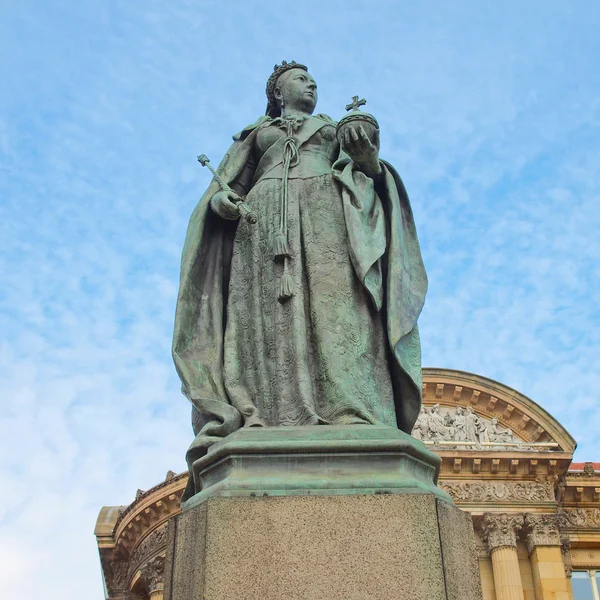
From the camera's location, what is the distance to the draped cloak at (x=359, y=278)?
4.52 meters

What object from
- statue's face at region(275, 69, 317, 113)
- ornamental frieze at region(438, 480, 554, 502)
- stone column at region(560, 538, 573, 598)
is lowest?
statue's face at region(275, 69, 317, 113)

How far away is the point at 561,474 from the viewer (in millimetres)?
30938

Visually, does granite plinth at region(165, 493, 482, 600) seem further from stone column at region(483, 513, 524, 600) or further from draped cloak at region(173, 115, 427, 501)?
stone column at region(483, 513, 524, 600)

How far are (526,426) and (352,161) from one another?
3011 cm

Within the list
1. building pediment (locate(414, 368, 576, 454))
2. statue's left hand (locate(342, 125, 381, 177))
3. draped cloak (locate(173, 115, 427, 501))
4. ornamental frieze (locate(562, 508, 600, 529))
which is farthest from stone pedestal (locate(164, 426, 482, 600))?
ornamental frieze (locate(562, 508, 600, 529))

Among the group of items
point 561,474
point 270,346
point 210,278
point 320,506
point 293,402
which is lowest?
point 320,506

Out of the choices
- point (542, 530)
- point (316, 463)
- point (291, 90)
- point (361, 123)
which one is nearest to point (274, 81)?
point (291, 90)

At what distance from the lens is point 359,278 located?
464 cm

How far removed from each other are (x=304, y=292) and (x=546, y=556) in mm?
27798

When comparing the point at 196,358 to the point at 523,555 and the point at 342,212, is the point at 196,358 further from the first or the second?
the point at 523,555

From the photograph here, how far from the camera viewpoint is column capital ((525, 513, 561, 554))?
30203 millimetres

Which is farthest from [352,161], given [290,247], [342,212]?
[290,247]

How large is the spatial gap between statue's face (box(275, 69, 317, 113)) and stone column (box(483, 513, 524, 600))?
1039 inches

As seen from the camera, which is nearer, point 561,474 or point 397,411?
point 397,411
